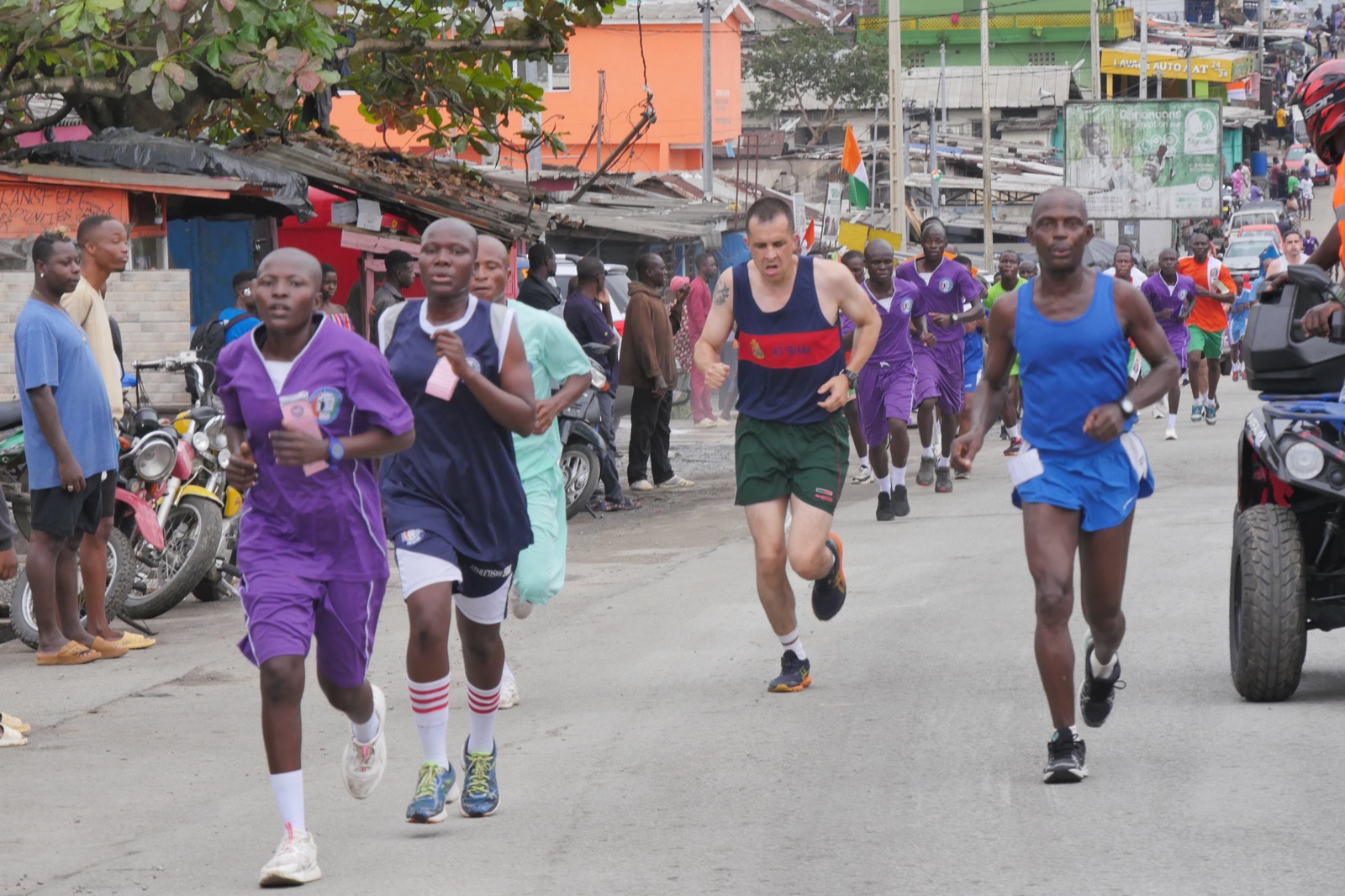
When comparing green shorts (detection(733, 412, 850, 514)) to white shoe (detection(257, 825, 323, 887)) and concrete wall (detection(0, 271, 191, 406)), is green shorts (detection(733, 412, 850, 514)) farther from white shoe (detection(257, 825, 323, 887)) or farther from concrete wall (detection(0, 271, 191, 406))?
concrete wall (detection(0, 271, 191, 406))

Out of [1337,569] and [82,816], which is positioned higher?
[1337,569]

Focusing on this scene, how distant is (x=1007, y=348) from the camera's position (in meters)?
6.47

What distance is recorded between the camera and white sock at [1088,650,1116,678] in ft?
21.0

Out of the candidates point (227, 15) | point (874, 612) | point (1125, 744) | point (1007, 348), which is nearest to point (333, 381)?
point (1007, 348)

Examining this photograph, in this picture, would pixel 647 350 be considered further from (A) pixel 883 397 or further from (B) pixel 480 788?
(B) pixel 480 788

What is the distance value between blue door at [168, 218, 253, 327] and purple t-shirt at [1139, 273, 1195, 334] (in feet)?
30.0

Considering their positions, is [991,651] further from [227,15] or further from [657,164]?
[657,164]

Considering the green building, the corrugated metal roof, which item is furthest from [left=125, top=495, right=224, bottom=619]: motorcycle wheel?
the green building

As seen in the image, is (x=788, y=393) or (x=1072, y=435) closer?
(x=1072, y=435)

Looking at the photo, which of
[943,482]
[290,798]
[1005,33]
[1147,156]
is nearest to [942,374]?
[943,482]

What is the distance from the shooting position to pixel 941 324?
50.9 feet

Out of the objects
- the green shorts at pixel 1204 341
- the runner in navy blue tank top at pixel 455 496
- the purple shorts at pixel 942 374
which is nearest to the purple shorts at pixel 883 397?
the purple shorts at pixel 942 374

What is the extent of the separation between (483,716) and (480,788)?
0.23 metres

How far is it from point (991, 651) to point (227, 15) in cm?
Answer: 578
